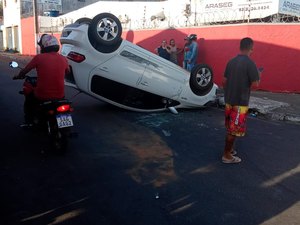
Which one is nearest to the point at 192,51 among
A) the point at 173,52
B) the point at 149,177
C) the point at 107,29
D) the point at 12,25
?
the point at 173,52

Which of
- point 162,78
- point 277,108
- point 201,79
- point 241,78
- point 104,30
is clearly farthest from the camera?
point 277,108

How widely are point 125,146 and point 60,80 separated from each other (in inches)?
56.1

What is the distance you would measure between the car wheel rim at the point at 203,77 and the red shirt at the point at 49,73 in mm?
3741

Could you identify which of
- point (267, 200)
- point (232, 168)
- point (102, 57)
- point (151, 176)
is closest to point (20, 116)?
point (102, 57)

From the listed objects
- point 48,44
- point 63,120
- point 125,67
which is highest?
point 48,44

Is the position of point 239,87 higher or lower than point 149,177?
higher

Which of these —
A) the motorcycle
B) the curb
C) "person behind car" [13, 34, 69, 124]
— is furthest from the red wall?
the motorcycle

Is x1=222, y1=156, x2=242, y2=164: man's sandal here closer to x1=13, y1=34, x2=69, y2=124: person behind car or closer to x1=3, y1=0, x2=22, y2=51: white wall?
x1=13, y1=34, x2=69, y2=124: person behind car

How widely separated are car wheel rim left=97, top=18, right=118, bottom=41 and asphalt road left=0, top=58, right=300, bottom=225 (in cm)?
170

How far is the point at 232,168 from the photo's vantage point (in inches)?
204

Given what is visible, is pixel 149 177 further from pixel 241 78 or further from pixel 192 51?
pixel 192 51

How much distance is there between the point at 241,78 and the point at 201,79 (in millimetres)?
3555

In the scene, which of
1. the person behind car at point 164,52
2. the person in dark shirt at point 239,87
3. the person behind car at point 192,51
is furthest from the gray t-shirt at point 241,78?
the person behind car at point 164,52

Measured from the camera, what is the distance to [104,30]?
7.55 metres
